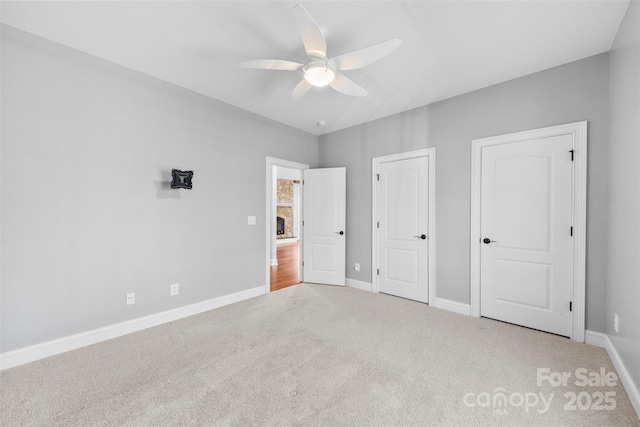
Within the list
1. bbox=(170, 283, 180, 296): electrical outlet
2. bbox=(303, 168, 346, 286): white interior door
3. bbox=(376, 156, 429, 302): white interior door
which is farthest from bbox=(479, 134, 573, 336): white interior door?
bbox=(170, 283, 180, 296): electrical outlet

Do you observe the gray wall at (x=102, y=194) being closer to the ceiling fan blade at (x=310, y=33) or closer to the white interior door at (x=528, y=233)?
the ceiling fan blade at (x=310, y=33)

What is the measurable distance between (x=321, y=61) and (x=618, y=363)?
3.26 m

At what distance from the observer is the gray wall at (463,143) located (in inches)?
93.0

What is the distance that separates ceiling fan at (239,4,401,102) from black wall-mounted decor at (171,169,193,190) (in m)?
1.44

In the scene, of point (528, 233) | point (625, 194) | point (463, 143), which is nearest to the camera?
point (625, 194)

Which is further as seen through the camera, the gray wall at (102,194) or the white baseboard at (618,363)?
the gray wall at (102,194)

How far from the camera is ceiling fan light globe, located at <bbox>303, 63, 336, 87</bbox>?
2.04 m

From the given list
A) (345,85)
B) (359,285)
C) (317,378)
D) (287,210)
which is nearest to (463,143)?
(345,85)

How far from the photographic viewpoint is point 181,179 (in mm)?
Answer: 2852

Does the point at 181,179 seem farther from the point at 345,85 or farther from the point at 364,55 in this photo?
the point at 364,55

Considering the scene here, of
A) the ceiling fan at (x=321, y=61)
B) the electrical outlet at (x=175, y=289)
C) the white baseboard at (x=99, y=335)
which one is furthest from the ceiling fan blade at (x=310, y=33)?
the white baseboard at (x=99, y=335)

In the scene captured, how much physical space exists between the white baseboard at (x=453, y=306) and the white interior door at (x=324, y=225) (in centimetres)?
154

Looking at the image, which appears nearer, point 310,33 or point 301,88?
point 310,33

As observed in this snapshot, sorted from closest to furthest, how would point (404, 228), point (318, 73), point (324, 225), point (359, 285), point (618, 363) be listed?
point (618, 363) → point (318, 73) → point (404, 228) → point (359, 285) → point (324, 225)
